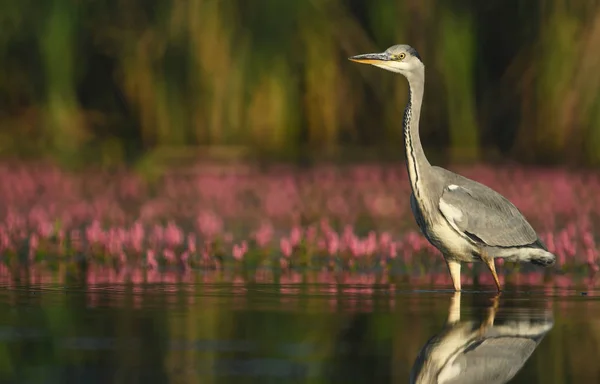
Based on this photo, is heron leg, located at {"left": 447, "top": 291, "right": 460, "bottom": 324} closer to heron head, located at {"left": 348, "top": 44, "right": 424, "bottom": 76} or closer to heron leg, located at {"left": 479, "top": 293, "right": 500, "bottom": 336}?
heron leg, located at {"left": 479, "top": 293, "right": 500, "bottom": 336}

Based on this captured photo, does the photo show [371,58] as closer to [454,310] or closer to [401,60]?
[401,60]

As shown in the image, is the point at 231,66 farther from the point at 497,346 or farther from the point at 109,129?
the point at 497,346

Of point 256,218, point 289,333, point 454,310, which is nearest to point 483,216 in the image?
point 454,310

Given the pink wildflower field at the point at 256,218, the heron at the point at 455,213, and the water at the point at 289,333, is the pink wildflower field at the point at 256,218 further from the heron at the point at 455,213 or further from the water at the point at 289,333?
the water at the point at 289,333

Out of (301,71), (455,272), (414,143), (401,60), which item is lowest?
(455,272)

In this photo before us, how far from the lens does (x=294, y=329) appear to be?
27.1ft

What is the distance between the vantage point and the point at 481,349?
7.35 metres

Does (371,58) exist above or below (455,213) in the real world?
above

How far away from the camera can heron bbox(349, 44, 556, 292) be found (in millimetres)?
10734

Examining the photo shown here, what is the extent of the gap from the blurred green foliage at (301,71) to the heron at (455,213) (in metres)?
8.90

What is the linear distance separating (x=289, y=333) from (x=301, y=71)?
47.1 feet

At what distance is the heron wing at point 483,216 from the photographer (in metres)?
10.7

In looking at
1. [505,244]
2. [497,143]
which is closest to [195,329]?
[505,244]

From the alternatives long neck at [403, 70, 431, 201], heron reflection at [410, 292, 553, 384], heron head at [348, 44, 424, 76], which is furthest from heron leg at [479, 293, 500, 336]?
heron head at [348, 44, 424, 76]
